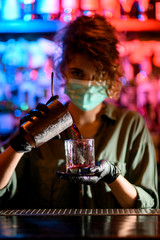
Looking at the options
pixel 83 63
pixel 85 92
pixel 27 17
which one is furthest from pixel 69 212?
pixel 27 17

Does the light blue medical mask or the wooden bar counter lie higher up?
the light blue medical mask

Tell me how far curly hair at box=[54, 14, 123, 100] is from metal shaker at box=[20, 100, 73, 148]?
0.51m

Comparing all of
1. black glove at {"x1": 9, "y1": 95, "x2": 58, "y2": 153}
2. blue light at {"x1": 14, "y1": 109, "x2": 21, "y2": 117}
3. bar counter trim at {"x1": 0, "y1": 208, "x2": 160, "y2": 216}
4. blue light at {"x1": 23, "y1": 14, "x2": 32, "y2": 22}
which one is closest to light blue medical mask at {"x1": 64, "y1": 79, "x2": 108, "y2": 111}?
black glove at {"x1": 9, "y1": 95, "x2": 58, "y2": 153}

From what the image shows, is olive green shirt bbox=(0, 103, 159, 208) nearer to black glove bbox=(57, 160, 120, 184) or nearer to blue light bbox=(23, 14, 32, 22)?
black glove bbox=(57, 160, 120, 184)

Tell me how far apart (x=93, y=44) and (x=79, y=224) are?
3.32ft

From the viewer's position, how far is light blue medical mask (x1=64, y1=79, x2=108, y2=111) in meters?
1.82

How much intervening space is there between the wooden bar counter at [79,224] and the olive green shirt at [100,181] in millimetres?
378

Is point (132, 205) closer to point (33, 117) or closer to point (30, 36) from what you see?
point (33, 117)

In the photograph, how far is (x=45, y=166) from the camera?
183 cm

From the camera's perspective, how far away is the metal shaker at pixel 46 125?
1.34 m

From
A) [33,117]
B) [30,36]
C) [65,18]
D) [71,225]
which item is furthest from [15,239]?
[30,36]

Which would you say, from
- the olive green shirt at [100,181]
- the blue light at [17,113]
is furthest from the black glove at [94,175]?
the blue light at [17,113]

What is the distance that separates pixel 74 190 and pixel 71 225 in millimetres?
697

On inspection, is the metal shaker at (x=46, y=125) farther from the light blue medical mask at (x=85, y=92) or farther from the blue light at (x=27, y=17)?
the blue light at (x=27, y=17)
